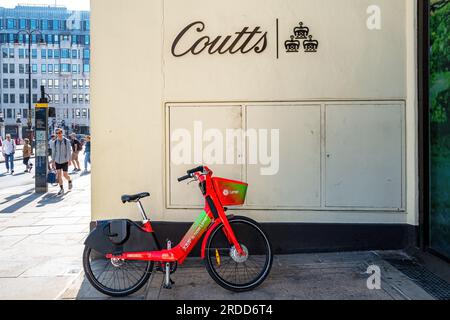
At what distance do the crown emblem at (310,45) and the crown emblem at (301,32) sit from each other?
74 millimetres

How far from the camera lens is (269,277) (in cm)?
507

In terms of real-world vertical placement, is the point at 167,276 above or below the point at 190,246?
below

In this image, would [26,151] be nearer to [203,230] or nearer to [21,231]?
[21,231]

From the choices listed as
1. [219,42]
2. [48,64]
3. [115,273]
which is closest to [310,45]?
[219,42]

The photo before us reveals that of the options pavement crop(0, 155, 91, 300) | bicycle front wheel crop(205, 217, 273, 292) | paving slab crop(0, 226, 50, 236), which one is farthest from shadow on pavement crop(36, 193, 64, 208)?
bicycle front wheel crop(205, 217, 273, 292)

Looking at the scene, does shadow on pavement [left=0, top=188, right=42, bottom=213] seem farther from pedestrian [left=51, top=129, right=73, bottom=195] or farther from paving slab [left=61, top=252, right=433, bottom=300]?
paving slab [left=61, top=252, right=433, bottom=300]

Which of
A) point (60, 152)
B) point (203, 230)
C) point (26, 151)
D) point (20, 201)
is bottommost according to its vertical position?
point (20, 201)

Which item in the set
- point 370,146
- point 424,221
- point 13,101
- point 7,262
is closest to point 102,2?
point 7,262

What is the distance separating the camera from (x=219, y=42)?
5.96 metres

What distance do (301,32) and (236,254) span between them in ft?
10.7

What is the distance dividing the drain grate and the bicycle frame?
2.09m

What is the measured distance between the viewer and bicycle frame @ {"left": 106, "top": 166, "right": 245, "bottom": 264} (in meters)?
4.63
